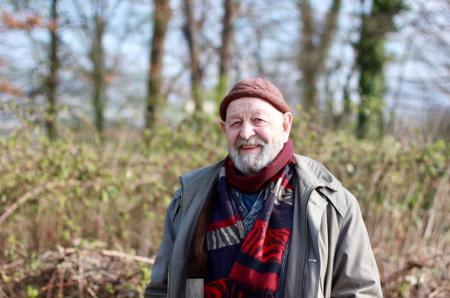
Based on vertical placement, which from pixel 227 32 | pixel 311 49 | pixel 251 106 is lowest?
pixel 251 106

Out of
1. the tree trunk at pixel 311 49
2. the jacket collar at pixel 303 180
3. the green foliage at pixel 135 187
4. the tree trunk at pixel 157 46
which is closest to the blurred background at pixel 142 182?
the green foliage at pixel 135 187

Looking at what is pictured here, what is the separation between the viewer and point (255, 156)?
243 centimetres

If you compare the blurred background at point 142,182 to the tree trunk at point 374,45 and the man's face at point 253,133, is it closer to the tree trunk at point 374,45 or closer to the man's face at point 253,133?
the man's face at point 253,133

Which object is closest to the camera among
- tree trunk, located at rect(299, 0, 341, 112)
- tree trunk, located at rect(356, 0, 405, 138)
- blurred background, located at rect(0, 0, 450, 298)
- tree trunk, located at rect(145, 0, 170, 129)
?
blurred background, located at rect(0, 0, 450, 298)

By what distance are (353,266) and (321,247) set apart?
156mm

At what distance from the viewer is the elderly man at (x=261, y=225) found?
2.22m

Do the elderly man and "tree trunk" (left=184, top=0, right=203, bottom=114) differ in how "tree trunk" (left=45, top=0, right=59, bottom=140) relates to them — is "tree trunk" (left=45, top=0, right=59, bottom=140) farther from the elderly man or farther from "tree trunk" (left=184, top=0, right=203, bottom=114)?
the elderly man

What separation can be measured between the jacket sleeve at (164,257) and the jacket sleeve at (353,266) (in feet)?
2.72

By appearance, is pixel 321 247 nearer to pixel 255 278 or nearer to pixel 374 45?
pixel 255 278

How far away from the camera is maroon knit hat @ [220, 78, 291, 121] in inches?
94.9

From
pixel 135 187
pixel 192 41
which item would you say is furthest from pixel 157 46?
pixel 135 187

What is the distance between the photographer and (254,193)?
2477 millimetres

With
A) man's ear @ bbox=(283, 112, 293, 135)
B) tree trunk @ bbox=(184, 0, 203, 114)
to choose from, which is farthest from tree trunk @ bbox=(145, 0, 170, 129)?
man's ear @ bbox=(283, 112, 293, 135)

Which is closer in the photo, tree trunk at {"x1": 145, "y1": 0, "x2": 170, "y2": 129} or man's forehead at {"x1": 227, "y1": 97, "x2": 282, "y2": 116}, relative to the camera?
man's forehead at {"x1": 227, "y1": 97, "x2": 282, "y2": 116}
